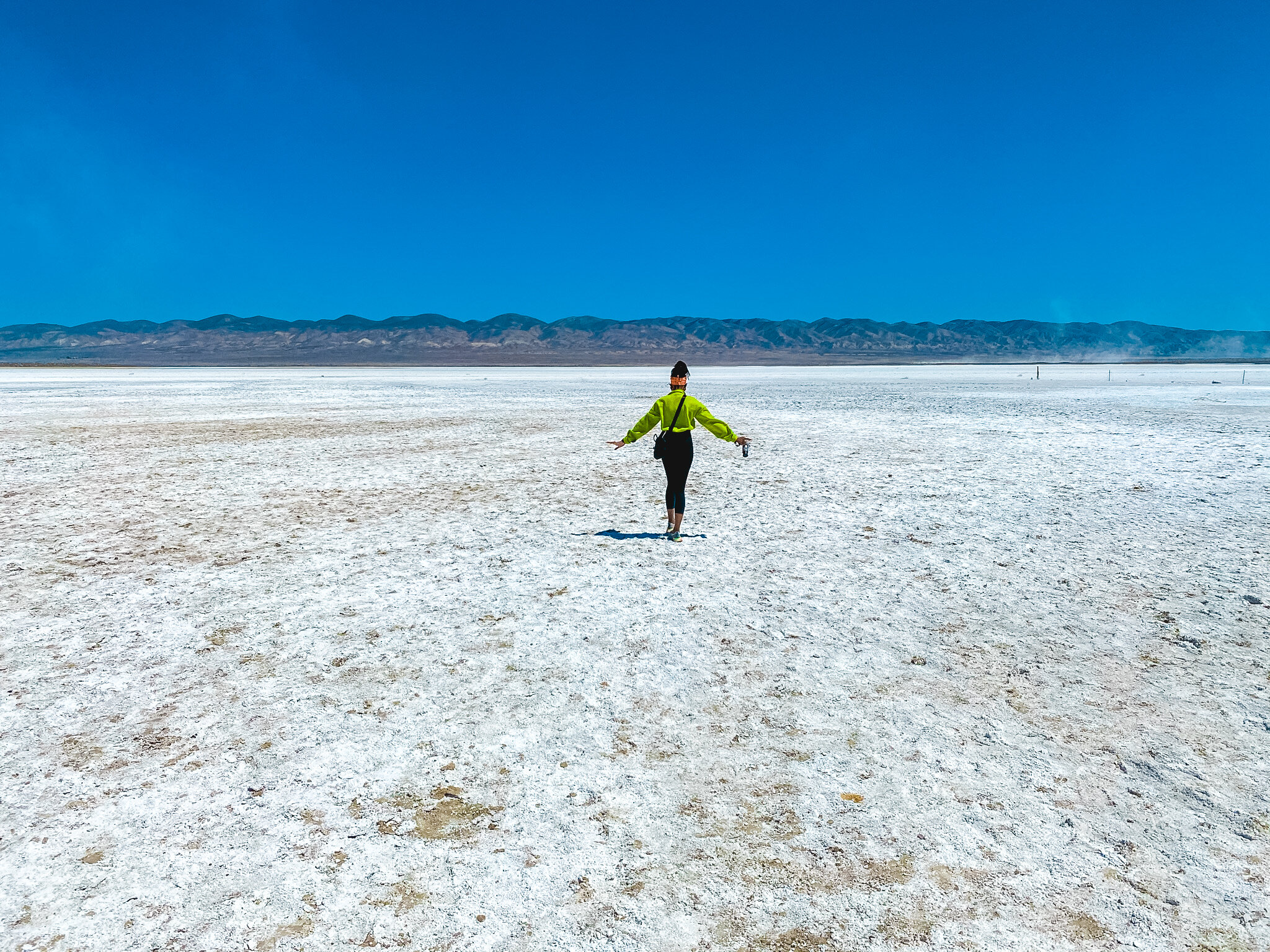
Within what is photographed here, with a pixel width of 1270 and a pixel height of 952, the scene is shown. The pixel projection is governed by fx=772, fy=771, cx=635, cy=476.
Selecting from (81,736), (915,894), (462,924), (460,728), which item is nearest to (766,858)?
(915,894)

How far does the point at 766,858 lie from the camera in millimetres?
2795

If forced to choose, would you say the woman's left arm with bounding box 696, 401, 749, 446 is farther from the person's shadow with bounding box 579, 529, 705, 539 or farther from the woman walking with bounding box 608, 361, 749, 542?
the person's shadow with bounding box 579, 529, 705, 539

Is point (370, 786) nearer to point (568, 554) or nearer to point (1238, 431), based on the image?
point (568, 554)

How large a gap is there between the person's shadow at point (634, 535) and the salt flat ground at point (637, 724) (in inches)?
5.2

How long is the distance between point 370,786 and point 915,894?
217 centimetres

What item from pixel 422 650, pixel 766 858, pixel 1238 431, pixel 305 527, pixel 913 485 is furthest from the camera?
pixel 1238 431

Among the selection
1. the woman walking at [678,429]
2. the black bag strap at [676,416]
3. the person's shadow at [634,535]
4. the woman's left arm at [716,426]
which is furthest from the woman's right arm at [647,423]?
the person's shadow at [634,535]

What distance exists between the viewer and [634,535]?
7664 mm

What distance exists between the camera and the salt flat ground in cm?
258

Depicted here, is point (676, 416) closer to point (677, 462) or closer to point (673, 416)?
point (673, 416)

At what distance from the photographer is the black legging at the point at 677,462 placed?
7047mm

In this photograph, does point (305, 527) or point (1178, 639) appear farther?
point (305, 527)

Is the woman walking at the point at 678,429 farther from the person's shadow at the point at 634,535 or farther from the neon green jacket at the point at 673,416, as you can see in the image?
the person's shadow at the point at 634,535

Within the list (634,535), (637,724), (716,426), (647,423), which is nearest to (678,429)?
(647,423)
